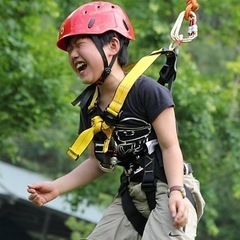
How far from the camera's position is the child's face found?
3.20m

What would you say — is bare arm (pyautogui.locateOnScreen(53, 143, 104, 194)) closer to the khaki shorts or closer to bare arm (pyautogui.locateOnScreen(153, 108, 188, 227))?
the khaki shorts

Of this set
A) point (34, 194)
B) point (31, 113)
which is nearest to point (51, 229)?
point (31, 113)

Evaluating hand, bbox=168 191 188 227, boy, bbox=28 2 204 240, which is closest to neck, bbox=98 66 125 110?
boy, bbox=28 2 204 240

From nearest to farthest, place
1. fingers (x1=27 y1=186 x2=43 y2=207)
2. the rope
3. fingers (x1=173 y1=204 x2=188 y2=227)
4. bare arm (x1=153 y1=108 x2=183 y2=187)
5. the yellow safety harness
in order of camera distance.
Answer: fingers (x1=173 y1=204 x2=188 y2=227) → bare arm (x1=153 y1=108 x2=183 y2=187) → the yellow safety harness → fingers (x1=27 y1=186 x2=43 y2=207) → the rope

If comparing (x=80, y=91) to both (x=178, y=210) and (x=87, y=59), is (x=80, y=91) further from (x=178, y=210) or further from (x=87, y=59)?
(x=178, y=210)

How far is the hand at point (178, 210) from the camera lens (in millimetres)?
2963

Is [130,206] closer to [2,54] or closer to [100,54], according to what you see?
[100,54]

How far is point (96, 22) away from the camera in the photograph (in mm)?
3215

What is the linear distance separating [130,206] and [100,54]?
0.67m

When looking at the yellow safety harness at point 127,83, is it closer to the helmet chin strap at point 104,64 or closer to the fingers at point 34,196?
the helmet chin strap at point 104,64

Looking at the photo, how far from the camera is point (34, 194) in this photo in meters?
3.35

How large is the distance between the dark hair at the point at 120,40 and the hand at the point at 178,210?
2.20ft

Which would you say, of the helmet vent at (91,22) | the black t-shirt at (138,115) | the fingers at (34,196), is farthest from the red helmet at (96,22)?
the fingers at (34,196)

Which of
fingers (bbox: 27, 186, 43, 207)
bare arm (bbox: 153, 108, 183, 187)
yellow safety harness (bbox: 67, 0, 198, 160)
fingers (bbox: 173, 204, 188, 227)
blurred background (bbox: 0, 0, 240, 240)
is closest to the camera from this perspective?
fingers (bbox: 173, 204, 188, 227)
